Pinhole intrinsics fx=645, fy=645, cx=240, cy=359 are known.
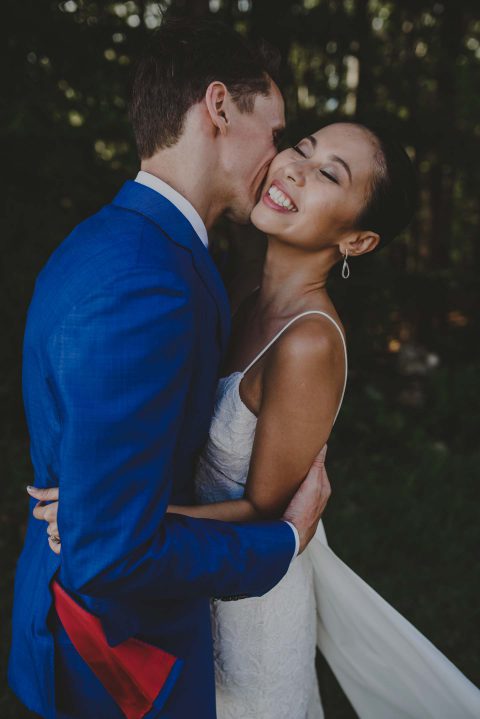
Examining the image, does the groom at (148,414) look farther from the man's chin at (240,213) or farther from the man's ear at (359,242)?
the man's ear at (359,242)

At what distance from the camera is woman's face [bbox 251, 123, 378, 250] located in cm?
193

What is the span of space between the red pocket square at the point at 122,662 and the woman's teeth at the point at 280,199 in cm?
123

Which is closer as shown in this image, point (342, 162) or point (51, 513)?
point (51, 513)

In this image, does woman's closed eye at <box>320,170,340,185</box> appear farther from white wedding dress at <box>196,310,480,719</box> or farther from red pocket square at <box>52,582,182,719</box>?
red pocket square at <box>52,582,182,719</box>

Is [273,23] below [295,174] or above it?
above

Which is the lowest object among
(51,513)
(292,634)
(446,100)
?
(292,634)

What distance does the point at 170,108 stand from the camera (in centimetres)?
172

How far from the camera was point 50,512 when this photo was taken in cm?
151

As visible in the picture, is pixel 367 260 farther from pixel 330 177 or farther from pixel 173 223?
pixel 173 223

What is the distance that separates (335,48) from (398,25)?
1048 mm

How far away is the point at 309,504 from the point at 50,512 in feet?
2.22

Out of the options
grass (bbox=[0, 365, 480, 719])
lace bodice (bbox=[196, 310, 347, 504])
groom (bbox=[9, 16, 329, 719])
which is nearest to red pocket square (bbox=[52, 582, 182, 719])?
groom (bbox=[9, 16, 329, 719])

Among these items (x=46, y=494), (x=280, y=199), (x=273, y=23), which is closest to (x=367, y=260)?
(x=280, y=199)

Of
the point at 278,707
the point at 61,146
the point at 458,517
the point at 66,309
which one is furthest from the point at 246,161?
the point at 458,517
